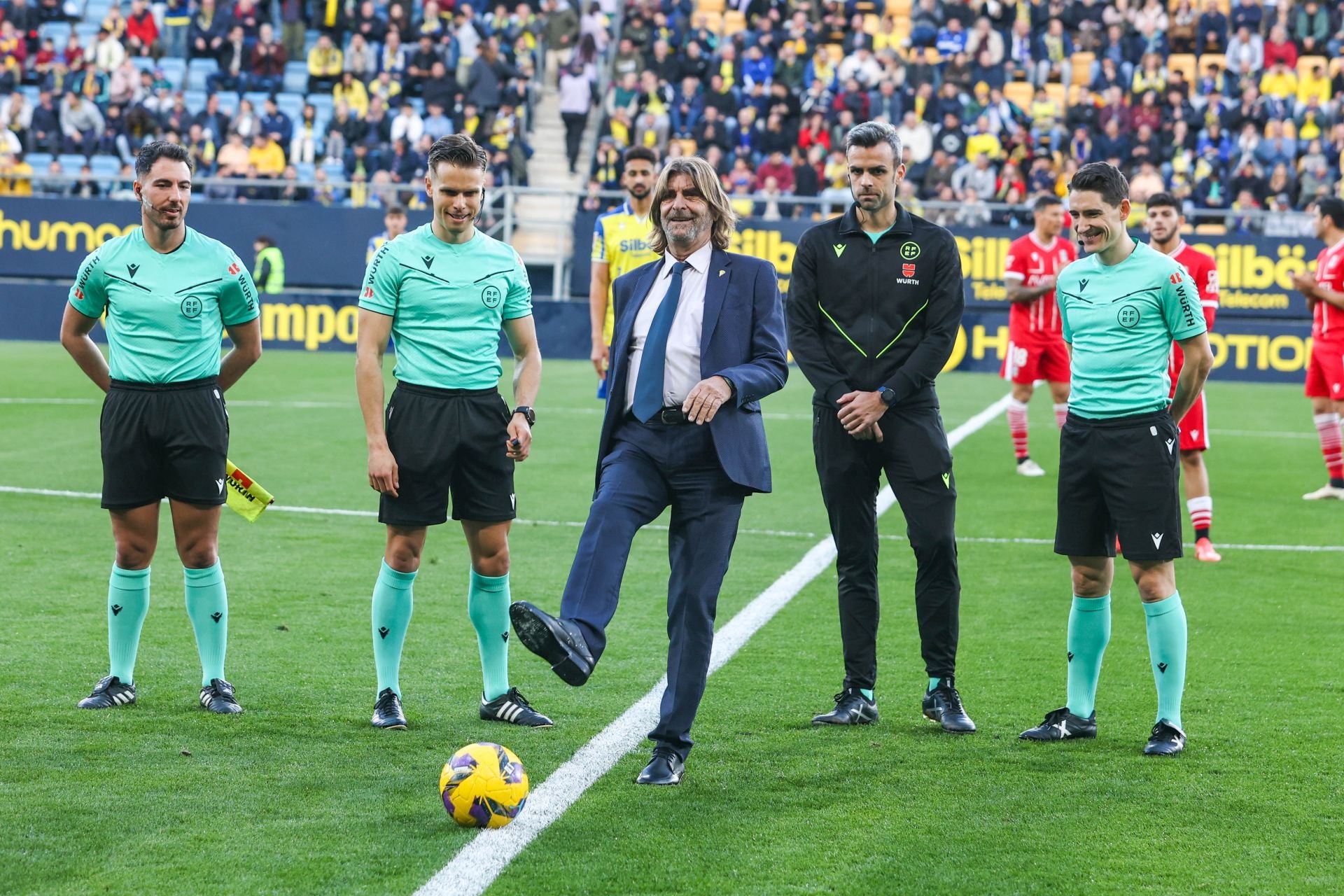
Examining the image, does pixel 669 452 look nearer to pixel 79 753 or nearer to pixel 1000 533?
pixel 79 753

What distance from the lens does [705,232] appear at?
5.15m

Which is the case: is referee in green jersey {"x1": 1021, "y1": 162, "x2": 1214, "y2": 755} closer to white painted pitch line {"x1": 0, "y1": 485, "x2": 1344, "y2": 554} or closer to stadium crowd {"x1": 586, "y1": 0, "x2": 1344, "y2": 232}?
white painted pitch line {"x1": 0, "y1": 485, "x2": 1344, "y2": 554}

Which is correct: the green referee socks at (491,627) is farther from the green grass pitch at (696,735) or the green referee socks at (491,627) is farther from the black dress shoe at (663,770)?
the black dress shoe at (663,770)

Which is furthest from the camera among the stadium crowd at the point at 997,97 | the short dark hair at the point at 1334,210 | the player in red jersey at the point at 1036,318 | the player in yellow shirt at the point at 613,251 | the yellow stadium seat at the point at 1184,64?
the yellow stadium seat at the point at 1184,64

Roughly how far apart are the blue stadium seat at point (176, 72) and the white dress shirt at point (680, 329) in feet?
86.9

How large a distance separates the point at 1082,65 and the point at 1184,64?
1735mm

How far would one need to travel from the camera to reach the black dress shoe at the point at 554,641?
449cm

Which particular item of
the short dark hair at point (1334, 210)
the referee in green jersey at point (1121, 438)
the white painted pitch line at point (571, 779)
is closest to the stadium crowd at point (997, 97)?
the short dark hair at point (1334, 210)

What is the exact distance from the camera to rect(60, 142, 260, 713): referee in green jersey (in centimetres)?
585

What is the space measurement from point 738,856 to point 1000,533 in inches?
249

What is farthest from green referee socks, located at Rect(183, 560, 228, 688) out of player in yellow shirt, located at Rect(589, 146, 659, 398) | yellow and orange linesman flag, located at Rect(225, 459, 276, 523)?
player in yellow shirt, located at Rect(589, 146, 659, 398)

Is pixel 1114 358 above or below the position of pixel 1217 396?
above

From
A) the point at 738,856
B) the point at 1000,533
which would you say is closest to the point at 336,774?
the point at 738,856

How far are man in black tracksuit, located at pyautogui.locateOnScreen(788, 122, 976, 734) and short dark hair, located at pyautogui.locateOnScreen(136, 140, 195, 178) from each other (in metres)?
2.32
